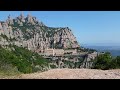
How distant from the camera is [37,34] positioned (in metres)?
135

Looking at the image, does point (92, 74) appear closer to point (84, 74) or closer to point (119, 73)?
point (84, 74)

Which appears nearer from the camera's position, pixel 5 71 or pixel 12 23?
pixel 5 71

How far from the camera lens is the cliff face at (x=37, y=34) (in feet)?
420

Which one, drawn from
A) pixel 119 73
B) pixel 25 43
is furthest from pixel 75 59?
pixel 119 73

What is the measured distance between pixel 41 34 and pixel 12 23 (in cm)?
1683

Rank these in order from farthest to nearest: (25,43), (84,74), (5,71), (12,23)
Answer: (12,23) → (25,43) → (84,74) → (5,71)

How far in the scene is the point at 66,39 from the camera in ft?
487

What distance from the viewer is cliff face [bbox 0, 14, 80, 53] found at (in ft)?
420

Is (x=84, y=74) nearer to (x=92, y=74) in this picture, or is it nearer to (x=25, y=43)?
(x=92, y=74)
